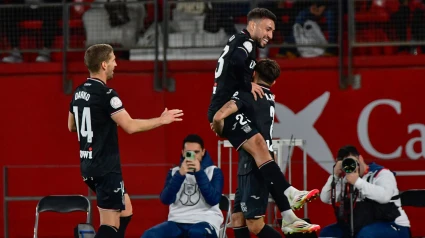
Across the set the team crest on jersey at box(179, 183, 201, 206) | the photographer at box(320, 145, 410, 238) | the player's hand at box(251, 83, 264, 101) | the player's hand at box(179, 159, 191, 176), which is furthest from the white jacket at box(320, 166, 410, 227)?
the player's hand at box(251, 83, 264, 101)

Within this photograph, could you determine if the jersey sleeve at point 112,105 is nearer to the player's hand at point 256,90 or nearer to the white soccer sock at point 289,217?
the player's hand at point 256,90

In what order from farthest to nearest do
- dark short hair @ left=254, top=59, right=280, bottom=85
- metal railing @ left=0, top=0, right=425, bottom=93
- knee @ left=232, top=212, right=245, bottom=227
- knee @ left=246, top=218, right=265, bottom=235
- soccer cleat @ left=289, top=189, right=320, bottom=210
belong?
metal railing @ left=0, top=0, right=425, bottom=93 → knee @ left=232, top=212, right=245, bottom=227 → dark short hair @ left=254, top=59, right=280, bottom=85 → knee @ left=246, top=218, right=265, bottom=235 → soccer cleat @ left=289, top=189, right=320, bottom=210

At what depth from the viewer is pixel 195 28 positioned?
1337 cm

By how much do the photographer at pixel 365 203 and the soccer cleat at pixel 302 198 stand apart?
2.31 metres

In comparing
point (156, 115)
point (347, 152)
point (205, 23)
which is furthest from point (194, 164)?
point (205, 23)

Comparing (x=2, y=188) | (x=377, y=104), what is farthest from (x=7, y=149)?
(x=377, y=104)

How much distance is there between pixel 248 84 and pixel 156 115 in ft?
15.8

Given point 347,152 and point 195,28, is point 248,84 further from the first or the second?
point 195,28

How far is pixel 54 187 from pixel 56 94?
1300 millimetres

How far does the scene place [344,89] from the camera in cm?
1308

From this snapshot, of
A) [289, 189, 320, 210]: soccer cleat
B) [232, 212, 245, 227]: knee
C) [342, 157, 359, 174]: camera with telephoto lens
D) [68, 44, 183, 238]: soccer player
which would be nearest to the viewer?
[289, 189, 320, 210]: soccer cleat

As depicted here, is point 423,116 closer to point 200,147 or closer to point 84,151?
point 200,147

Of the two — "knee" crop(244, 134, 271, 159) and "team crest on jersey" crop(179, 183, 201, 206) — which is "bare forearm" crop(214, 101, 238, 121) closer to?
Result: "knee" crop(244, 134, 271, 159)

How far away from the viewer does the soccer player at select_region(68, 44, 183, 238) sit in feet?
27.8
